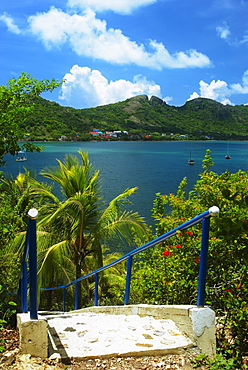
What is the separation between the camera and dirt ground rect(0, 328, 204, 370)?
8.05ft

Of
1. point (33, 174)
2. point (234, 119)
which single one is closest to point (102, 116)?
point (234, 119)

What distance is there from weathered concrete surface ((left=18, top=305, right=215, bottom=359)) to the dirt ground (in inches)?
1.9

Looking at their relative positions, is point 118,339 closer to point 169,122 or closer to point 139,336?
point 139,336

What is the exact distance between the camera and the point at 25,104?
439 centimetres

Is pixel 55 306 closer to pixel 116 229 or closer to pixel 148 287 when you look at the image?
pixel 116 229

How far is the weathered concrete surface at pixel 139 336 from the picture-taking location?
275 cm

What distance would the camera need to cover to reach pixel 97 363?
2.68 metres

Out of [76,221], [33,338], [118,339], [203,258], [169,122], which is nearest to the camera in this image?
[33,338]

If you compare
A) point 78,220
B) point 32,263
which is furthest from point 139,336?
point 78,220

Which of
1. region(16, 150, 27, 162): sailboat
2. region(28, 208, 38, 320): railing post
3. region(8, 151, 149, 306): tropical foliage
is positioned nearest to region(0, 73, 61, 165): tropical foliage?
region(16, 150, 27, 162): sailboat

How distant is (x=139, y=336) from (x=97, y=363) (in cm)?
54

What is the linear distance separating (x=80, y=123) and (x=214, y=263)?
15226 cm

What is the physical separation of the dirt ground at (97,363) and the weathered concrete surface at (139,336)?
1.9 inches

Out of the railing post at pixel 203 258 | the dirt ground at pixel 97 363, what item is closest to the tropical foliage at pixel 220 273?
the railing post at pixel 203 258
